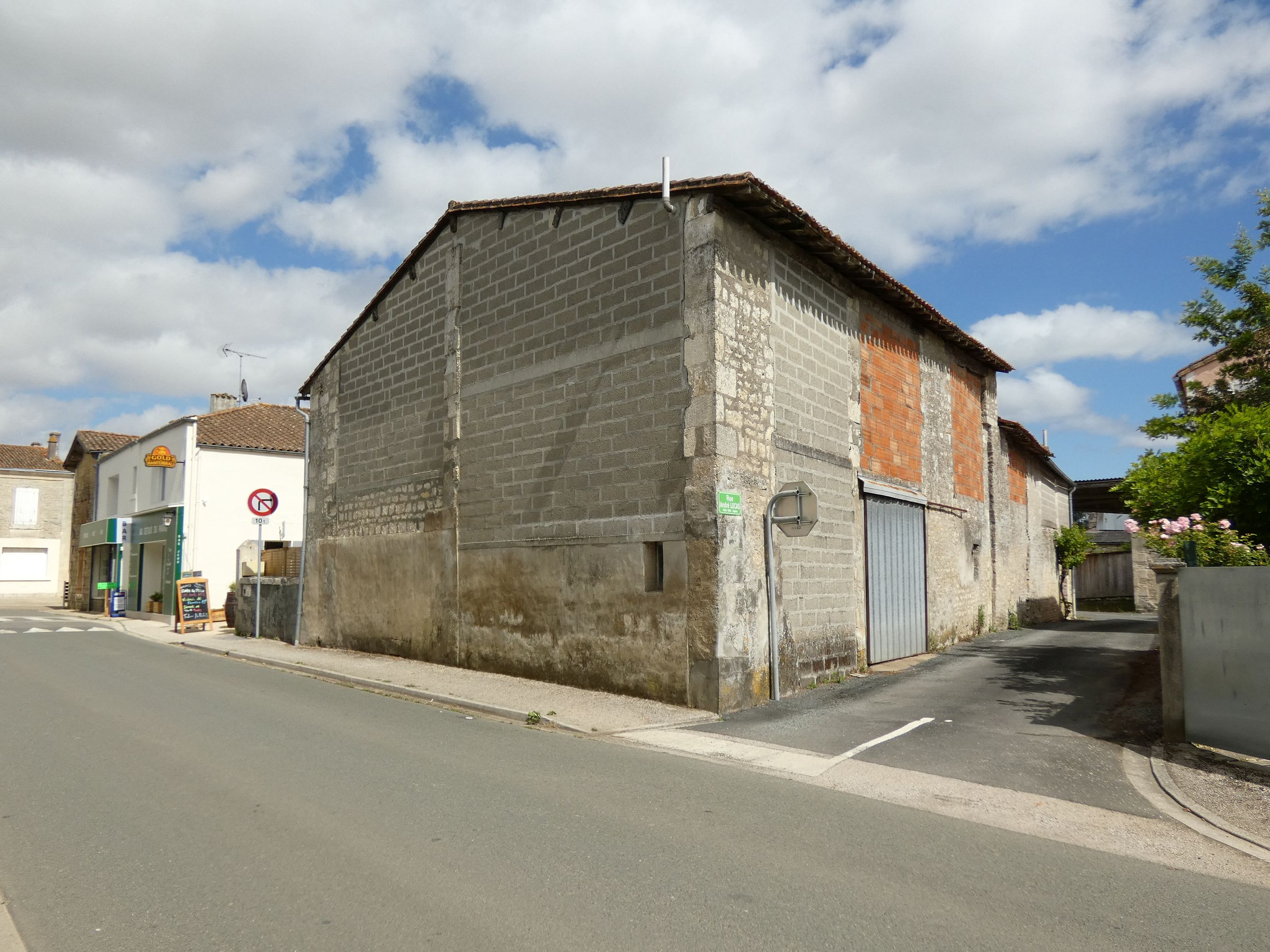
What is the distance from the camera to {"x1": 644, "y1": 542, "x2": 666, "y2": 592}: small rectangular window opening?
998 cm

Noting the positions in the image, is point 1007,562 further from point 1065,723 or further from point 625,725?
point 625,725

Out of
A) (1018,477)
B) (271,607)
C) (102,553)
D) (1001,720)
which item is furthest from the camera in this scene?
(102,553)

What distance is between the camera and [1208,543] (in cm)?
804

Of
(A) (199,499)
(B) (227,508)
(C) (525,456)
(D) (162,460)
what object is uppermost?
(D) (162,460)

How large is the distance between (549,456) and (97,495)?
2988cm

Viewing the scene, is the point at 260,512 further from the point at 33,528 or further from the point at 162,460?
the point at 33,528

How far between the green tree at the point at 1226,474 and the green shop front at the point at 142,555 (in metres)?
25.7

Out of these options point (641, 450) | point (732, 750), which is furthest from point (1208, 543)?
point (641, 450)

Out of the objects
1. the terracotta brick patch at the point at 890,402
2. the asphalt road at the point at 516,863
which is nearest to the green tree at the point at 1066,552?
the terracotta brick patch at the point at 890,402

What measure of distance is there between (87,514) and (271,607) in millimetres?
22304

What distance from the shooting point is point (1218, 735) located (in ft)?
22.5

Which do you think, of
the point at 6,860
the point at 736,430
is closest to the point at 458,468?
the point at 736,430

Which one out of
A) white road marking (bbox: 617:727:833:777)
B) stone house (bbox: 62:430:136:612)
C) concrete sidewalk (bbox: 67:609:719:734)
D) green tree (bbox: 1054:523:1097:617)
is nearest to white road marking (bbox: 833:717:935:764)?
white road marking (bbox: 617:727:833:777)

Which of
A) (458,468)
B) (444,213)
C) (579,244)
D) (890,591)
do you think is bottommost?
(890,591)
